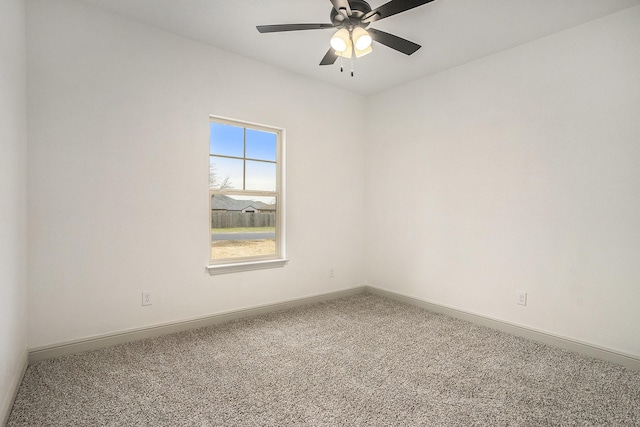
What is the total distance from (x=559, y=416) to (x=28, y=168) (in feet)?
12.3

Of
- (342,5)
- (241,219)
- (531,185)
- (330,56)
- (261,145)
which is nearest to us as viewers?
(342,5)

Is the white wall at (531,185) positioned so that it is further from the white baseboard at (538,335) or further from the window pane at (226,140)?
the window pane at (226,140)

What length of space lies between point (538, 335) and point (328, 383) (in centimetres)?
203

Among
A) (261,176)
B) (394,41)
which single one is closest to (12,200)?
(261,176)

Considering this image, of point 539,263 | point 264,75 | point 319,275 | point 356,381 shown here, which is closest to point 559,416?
point 356,381

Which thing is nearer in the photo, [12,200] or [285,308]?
[12,200]

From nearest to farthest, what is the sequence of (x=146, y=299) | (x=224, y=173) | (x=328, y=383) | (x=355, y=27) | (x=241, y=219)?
(x=328, y=383) → (x=355, y=27) → (x=146, y=299) → (x=224, y=173) → (x=241, y=219)

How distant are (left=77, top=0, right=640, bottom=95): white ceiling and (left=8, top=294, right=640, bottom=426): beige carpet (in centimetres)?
268

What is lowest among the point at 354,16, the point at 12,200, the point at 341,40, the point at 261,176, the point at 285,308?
the point at 285,308

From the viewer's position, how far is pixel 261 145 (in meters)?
3.79

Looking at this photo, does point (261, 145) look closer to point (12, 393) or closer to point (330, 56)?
point (330, 56)

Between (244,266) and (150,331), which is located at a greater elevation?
(244,266)

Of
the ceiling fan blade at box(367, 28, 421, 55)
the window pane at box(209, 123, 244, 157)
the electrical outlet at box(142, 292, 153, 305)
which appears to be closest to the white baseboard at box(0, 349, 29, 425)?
the electrical outlet at box(142, 292, 153, 305)

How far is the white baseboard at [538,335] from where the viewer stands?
261cm
